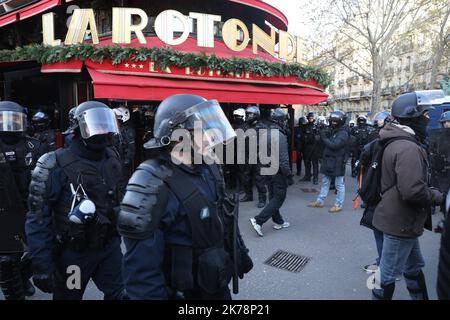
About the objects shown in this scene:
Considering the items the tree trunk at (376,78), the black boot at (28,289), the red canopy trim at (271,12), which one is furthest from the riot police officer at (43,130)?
the tree trunk at (376,78)

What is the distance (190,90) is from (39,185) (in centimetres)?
428

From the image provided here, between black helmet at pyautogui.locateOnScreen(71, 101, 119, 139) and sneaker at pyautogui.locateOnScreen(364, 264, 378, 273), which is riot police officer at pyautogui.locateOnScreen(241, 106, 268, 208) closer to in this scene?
sneaker at pyautogui.locateOnScreen(364, 264, 378, 273)

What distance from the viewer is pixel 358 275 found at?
3.70m

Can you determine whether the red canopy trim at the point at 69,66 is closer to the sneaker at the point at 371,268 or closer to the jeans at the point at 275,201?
the jeans at the point at 275,201

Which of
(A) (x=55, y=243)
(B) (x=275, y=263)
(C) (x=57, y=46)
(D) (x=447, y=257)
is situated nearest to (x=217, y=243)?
(D) (x=447, y=257)

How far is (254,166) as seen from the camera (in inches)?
268

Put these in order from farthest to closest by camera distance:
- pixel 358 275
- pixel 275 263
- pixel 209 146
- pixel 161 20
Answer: pixel 161 20 → pixel 275 263 → pixel 358 275 → pixel 209 146

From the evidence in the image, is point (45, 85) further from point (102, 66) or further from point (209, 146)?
point (209, 146)

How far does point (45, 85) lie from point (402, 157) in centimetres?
829

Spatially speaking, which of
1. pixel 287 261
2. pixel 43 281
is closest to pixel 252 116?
pixel 287 261

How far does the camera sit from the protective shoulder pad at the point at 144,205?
1.52m

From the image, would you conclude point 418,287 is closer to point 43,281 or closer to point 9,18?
point 43,281

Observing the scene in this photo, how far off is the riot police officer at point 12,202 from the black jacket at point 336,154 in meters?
5.08

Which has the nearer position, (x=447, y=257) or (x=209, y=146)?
(x=447, y=257)
